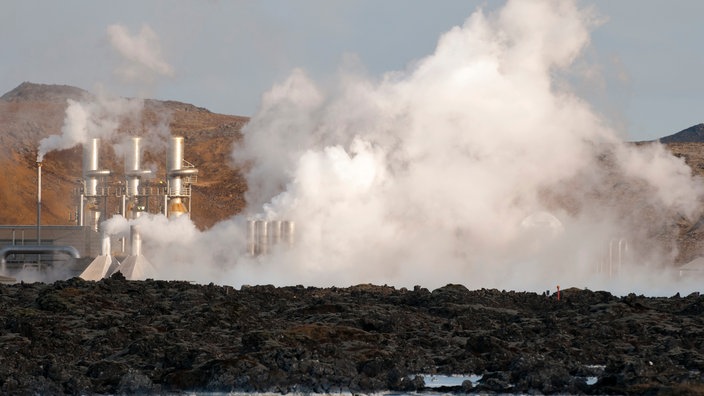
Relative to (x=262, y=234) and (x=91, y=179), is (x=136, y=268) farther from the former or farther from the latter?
(x=91, y=179)

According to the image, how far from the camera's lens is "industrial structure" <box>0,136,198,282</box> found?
271 feet

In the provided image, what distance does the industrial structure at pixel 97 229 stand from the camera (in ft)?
271

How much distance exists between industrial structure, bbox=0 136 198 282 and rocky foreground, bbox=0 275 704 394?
19931 millimetres

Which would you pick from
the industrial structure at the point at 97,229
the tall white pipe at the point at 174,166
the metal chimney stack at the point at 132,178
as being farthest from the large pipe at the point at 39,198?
the tall white pipe at the point at 174,166

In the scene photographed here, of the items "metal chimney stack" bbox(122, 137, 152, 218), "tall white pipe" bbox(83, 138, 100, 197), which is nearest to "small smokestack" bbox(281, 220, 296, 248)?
"metal chimney stack" bbox(122, 137, 152, 218)

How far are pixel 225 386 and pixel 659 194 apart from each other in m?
118

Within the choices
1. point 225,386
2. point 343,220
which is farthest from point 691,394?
point 343,220

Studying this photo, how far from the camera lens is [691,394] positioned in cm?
2852

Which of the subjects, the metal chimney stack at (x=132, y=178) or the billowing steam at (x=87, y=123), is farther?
the billowing steam at (x=87, y=123)

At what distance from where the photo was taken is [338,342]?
130ft

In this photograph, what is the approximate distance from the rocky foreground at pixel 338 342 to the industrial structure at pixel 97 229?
1993cm

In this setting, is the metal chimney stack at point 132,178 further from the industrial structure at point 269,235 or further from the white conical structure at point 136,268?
the white conical structure at point 136,268

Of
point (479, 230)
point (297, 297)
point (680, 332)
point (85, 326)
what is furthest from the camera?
point (479, 230)

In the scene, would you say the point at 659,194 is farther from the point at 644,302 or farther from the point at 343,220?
the point at 644,302
